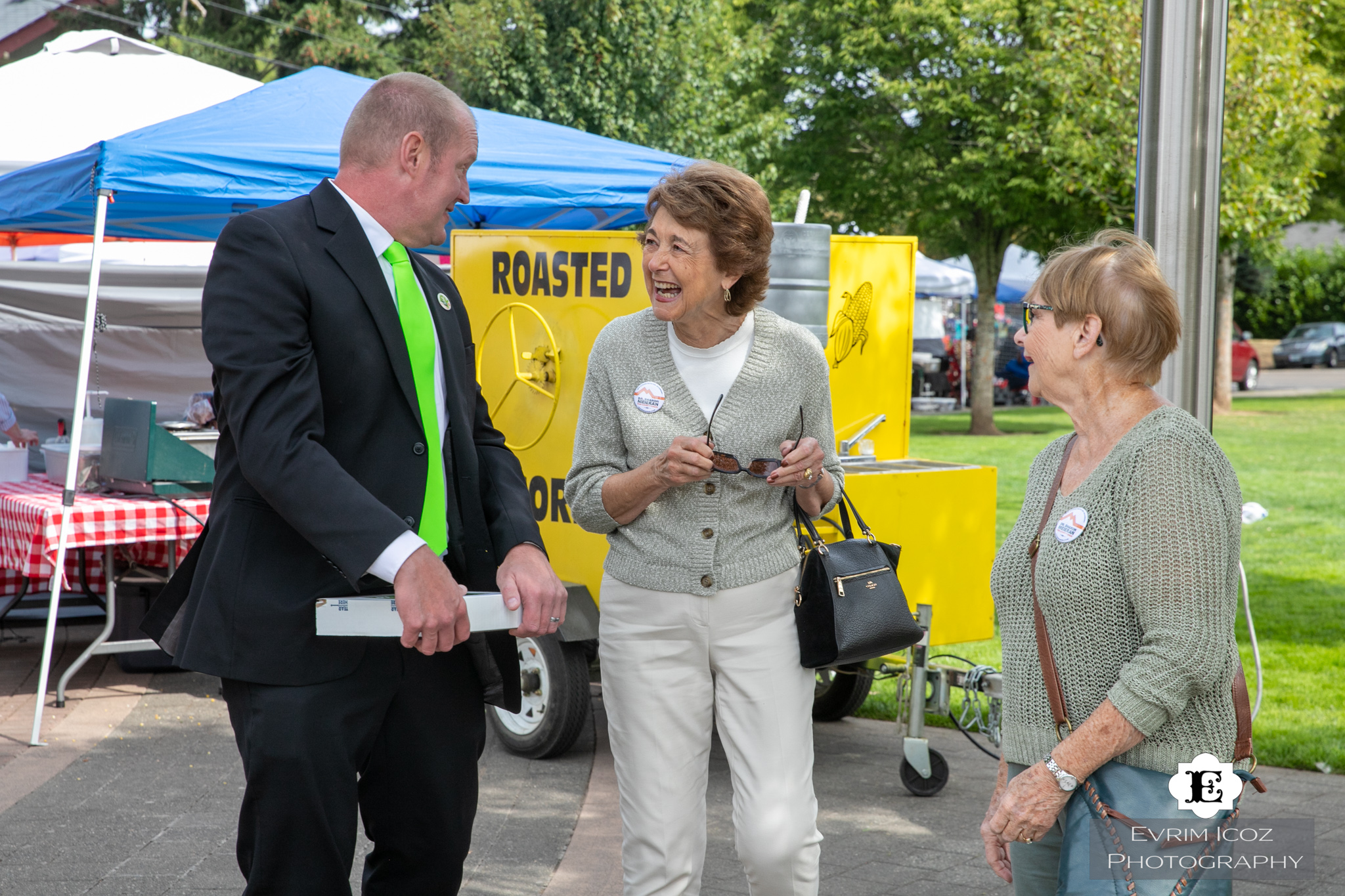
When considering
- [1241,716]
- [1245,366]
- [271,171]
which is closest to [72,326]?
[271,171]

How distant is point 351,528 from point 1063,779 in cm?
117

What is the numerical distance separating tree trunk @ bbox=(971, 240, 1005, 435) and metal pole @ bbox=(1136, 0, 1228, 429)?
18429 millimetres

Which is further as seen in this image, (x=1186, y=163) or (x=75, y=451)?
(x=75, y=451)

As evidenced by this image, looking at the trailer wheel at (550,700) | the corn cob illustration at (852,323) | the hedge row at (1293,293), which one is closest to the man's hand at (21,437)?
the trailer wheel at (550,700)

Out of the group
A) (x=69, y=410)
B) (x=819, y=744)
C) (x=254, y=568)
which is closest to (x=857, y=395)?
(x=819, y=744)

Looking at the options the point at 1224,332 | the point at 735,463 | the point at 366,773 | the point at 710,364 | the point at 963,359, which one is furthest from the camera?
the point at 963,359

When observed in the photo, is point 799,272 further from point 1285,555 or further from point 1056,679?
point 1285,555

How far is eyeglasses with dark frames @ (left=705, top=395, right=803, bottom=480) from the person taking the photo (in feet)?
Answer: 8.95

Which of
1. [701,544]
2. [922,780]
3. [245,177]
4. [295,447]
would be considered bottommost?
[922,780]

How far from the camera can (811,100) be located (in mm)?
21906

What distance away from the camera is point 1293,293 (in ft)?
153

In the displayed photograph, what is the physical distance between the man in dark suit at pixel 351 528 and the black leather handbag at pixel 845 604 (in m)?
0.68

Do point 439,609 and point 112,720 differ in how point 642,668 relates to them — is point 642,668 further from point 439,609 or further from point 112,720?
point 112,720

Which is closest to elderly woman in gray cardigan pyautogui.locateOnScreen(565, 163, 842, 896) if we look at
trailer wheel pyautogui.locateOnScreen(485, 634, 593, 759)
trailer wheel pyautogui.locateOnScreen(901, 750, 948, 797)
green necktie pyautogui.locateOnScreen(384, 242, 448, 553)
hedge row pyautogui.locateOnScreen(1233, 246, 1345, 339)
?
green necktie pyautogui.locateOnScreen(384, 242, 448, 553)
